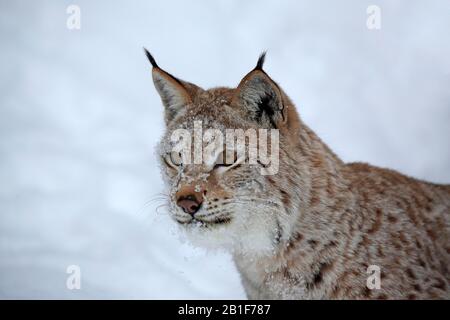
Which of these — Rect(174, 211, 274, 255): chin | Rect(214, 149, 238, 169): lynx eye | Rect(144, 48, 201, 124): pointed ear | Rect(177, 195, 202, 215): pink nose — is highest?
Rect(144, 48, 201, 124): pointed ear

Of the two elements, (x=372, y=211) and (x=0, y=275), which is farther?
(x=0, y=275)

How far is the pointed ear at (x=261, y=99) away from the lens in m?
3.65

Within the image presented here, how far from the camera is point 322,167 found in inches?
155

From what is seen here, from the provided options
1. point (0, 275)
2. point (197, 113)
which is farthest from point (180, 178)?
point (0, 275)

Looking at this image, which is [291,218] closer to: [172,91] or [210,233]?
[210,233]

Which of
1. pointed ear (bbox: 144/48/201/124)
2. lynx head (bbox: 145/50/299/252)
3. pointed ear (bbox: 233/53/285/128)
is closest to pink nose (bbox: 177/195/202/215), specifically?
lynx head (bbox: 145/50/299/252)

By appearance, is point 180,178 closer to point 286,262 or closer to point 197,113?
point 197,113

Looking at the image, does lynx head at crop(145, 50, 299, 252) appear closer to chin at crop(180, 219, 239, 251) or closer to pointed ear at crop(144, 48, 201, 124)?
chin at crop(180, 219, 239, 251)

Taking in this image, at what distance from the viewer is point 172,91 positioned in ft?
13.8

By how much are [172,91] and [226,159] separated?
910mm

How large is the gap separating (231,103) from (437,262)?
1.91m

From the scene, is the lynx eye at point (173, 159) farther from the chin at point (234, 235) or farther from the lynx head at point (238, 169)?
the chin at point (234, 235)

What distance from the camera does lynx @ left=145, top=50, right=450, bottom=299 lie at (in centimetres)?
355
